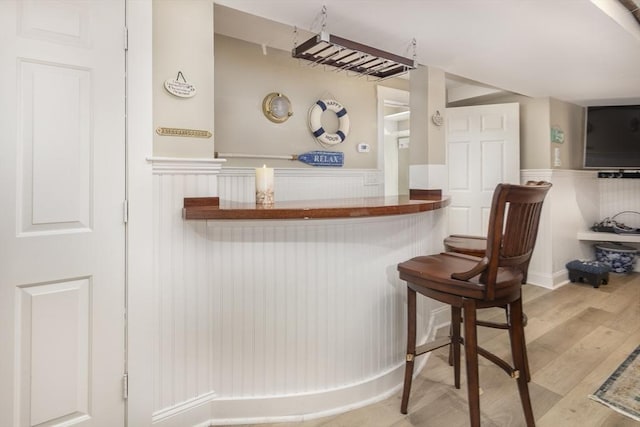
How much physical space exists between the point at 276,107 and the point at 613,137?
3982 millimetres

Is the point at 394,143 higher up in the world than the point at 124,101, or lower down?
higher up

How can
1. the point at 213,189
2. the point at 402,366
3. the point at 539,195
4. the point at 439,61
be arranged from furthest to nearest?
1. the point at 439,61
2. the point at 402,366
3. the point at 213,189
4. the point at 539,195

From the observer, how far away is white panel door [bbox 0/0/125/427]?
48.1 inches

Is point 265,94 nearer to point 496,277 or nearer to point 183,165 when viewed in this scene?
point 183,165

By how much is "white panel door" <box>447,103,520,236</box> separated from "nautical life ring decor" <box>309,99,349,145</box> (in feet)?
4.28

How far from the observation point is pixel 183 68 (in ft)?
5.02

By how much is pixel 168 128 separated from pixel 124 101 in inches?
7.4

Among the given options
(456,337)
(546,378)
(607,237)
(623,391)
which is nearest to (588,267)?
(607,237)

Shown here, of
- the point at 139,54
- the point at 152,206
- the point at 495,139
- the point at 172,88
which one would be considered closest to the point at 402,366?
the point at 152,206

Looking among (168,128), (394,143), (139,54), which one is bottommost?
(168,128)

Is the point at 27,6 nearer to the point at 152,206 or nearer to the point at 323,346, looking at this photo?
the point at 152,206

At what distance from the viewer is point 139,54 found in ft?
4.68

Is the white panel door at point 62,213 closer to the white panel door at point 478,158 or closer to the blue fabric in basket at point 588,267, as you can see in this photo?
the white panel door at point 478,158

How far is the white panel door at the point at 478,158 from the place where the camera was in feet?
11.9
